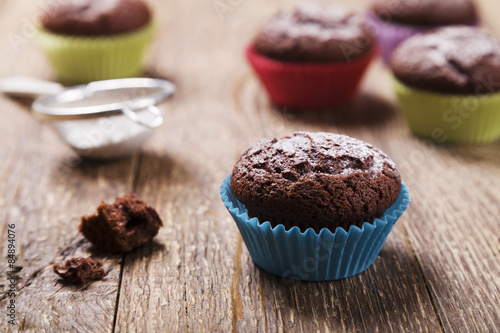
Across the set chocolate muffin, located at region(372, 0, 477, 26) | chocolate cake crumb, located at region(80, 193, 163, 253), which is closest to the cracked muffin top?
chocolate muffin, located at region(372, 0, 477, 26)

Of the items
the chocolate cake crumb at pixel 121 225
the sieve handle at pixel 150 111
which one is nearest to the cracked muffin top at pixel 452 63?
the sieve handle at pixel 150 111

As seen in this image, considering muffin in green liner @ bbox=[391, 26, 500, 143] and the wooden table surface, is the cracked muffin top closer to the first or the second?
muffin in green liner @ bbox=[391, 26, 500, 143]

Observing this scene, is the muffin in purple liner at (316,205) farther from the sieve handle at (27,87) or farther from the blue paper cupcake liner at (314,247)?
the sieve handle at (27,87)

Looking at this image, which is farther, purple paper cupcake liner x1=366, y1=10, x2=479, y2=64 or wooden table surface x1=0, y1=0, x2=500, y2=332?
purple paper cupcake liner x1=366, y1=10, x2=479, y2=64

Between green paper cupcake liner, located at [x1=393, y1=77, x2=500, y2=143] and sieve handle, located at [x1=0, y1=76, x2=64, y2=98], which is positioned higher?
green paper cupcake liner, located at [x1=393, y1=77, x2=500, y2=143]

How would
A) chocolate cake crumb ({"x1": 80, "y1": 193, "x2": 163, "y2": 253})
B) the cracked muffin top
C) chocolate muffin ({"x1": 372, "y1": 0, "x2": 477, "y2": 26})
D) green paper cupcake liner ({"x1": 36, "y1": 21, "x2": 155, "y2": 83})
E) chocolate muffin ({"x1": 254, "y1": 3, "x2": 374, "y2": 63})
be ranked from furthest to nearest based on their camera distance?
1. chocolate muffin ({"x1": 372, "y1": 0, "x2": 477, "y2": 26})
2. green paper cupcake liner ({"x1": 36, "y1": 21, "x2": 155, "y2": 83})
3. chocolate muffin ({"x1": 254, "y1": 3, "x2": 374, "y2": 63})
4. the cracked muffin top
5. chocolate cake crumb ({"x1": 80, "y1": 193, "x2": 163, "y2": 253})

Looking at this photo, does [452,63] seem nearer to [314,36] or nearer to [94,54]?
[314,36]

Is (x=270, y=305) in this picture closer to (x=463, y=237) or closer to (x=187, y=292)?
(x=187, y=292)
